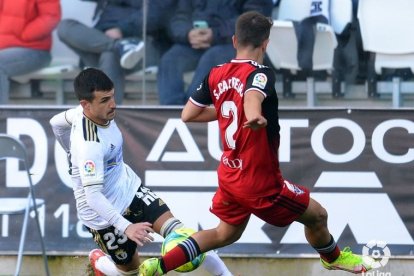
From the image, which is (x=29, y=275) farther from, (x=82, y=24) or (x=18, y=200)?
(x=82, y=24)

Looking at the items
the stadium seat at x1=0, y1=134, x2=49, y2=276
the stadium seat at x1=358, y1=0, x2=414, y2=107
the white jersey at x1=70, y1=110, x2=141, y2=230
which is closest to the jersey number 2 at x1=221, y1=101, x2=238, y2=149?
the white jersey at x1=70, y1=110, x2=141, y2=230

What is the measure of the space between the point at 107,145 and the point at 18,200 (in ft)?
6.80

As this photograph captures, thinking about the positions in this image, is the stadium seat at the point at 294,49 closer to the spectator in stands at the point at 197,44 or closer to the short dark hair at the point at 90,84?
the spectator in stands at the point at 197,44

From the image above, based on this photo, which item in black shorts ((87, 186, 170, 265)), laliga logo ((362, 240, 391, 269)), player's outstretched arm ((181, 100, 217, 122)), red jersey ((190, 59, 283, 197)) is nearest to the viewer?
red jersey ((190, 59, 283, 197))

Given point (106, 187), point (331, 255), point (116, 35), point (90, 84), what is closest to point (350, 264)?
point (331, 255)

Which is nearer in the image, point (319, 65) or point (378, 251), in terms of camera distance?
point (378, 251)

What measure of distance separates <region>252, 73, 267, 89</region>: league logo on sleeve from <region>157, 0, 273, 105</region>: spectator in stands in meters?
3.01

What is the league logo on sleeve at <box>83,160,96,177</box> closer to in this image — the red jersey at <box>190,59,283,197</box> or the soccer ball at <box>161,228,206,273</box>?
the soccer ball at <box>161,228,206,273</box>

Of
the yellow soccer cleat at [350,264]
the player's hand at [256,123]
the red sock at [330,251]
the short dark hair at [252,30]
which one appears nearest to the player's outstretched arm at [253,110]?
the player's hand at [256,123]

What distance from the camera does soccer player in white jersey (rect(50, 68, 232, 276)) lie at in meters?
6.77

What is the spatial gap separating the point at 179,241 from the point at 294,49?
311cm

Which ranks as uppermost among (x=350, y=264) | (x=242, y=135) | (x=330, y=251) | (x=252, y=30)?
(x=252, y=30)

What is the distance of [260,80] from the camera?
649 centimetres

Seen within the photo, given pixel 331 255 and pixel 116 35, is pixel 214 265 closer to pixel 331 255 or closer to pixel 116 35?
pixel 331 255
